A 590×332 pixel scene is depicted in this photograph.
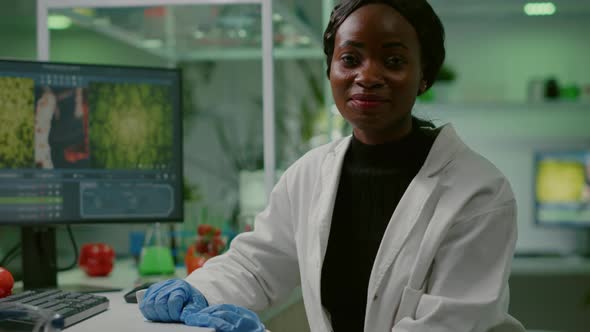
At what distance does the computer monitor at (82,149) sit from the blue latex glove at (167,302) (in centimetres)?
54

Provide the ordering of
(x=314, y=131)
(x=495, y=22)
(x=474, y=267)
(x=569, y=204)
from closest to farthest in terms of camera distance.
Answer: (x=474, y=267)
(x=314, y=131)
(x=569, y=204)
(x=495, y=22)

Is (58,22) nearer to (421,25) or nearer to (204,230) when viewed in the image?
(204,230)

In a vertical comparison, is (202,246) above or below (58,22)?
below

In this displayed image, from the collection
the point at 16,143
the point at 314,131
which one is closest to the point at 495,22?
the point at 314,131

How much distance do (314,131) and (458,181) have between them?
1743 mm

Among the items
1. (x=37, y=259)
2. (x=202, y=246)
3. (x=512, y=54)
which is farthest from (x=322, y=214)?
(x=512, y=54)

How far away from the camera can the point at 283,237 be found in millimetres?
1521

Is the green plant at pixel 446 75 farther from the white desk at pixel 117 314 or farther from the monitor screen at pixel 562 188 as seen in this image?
the white desk at pixel 117 314

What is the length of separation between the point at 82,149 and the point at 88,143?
22 millimetres

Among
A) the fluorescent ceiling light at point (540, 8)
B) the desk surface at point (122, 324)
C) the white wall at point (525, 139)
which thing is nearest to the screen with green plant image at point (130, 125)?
the desk surface at point (122, 324)

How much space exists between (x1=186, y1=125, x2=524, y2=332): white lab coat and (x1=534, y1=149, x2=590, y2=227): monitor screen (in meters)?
2.87

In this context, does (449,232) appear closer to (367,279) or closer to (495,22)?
(367,279)

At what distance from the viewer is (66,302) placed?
124cm

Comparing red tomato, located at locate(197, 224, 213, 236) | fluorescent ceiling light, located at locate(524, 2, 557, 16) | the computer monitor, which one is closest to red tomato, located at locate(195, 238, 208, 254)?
red tomato, located at locate(197, 224, 213, 236)
